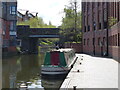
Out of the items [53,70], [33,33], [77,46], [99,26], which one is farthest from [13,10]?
[53,70]

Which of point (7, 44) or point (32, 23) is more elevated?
point (32, 23)

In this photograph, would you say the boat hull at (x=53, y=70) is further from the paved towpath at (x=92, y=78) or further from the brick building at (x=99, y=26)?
the brick building at (x=99, y=26)

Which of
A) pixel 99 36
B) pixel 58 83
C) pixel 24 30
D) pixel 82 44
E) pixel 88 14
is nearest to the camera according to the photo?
pixel 58 83

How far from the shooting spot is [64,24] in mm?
55906

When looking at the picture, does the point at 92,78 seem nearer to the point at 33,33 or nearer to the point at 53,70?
the point at 53,70

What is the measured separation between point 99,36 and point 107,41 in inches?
181

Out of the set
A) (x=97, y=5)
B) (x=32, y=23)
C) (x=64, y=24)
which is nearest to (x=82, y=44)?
(x=64, y=24)

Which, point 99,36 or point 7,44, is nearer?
point 99,36

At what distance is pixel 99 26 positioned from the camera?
42.5 m

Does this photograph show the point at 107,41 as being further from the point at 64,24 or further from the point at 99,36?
the point at 64,24

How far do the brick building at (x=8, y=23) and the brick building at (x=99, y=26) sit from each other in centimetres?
1631

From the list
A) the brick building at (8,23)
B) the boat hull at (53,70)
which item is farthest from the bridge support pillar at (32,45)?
the boat hull at (53,70)

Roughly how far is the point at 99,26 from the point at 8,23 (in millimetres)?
22141

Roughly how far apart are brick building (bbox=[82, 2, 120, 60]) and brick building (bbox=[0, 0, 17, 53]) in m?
16.3
